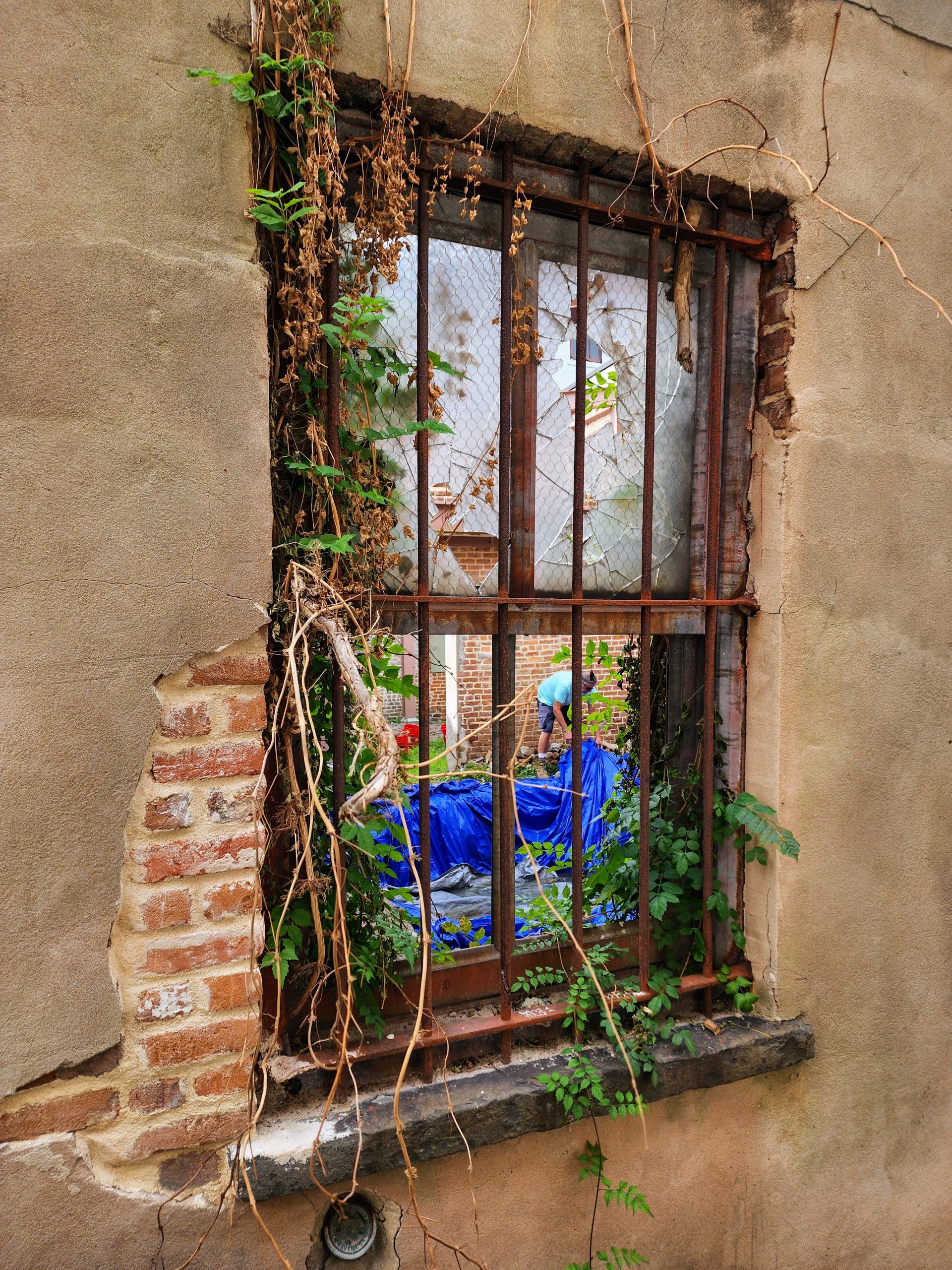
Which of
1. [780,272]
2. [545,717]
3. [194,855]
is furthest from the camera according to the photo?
[545,717]

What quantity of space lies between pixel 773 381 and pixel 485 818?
3.66 meters

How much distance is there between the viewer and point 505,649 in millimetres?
1984

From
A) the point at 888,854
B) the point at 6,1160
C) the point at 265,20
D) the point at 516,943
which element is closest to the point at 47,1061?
the point at 6,1160

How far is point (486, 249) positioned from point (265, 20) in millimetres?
688

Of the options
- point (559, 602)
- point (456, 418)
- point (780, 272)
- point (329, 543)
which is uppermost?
point (780, 272)

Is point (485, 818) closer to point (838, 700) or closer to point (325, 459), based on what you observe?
point (838, 700)

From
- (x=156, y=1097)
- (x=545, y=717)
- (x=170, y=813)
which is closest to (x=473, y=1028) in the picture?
(x=156, y=1097)

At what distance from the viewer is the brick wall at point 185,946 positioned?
1485mm

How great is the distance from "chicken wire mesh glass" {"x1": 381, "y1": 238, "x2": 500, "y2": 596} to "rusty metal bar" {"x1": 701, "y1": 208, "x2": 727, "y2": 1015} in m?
0.64

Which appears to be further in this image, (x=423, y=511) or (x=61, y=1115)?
(x=423, y=511)

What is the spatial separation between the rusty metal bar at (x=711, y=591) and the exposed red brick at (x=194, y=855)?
1289 millimetres

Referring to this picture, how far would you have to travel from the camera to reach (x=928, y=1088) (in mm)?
2453

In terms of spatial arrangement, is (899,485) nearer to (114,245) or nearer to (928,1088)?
(928,1088)

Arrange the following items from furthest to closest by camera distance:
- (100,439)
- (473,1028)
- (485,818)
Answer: (485,818), (473,1028), (100,439)
